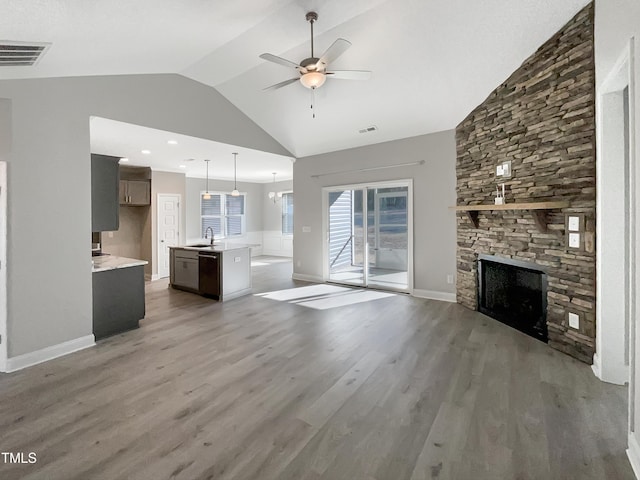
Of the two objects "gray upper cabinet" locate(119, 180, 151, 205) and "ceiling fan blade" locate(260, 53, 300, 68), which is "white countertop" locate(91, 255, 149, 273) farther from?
"gray upper cabinet" locate(119, 180, 151, 205)

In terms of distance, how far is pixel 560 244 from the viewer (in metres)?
3.32

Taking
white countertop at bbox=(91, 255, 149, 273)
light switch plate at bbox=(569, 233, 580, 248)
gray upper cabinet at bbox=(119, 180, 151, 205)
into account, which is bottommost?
white countertop at bbox=(91, 255, 149, 273)

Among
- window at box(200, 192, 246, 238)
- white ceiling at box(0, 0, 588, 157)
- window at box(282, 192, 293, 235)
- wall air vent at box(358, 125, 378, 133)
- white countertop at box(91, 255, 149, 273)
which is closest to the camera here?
white ceiling at box(0, 0, 588, 157)

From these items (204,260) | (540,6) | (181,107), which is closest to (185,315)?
(204,260)

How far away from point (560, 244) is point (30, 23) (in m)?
4.75

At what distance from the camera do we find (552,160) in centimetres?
336

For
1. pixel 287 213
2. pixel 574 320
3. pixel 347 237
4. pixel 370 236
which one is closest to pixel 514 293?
pixel 574 320

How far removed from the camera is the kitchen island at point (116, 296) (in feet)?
12.2

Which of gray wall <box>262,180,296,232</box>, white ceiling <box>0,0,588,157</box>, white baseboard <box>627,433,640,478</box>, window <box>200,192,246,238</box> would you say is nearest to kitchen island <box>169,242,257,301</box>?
white ceiling <box>0,0,588,157</box>

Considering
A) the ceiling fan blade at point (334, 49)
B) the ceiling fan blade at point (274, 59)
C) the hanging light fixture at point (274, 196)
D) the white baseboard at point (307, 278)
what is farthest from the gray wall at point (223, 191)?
the ceiling fan blade at point (334, 49)

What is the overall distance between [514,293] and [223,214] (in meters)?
8.78

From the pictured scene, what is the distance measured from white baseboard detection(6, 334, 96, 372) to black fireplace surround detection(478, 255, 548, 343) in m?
4.98

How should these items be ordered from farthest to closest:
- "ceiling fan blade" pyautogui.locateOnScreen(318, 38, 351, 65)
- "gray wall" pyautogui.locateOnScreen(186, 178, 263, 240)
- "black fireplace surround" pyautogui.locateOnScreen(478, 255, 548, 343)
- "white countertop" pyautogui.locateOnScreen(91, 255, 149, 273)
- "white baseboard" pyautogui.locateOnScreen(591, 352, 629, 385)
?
"gray wall" pyautogui.locateOnScreen(186, 178, 263, 240)
"white countertop" pyautogui.locateOnScreen(91, 255, 149, 273)
"black fireplace surround" pyautogui.locateOnScreen(478, 255, 548, 343)
"ceiling fan blade" pyautogui.locateOnScreen(318, 38, 351, 65)
"white baseboard" pyautogui.locateOnScreen(591, 352, 629, 385)

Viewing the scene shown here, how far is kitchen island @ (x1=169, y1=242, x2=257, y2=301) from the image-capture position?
18.3 ft
